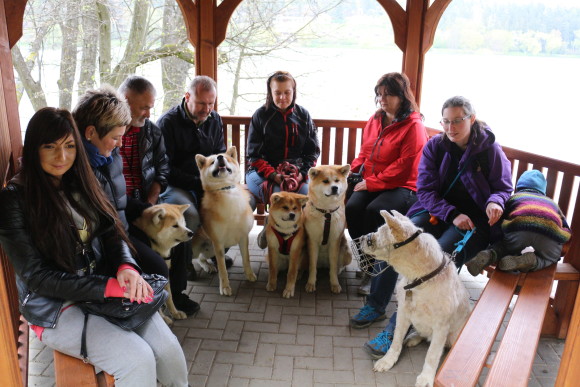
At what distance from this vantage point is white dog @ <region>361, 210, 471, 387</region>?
9.08ft

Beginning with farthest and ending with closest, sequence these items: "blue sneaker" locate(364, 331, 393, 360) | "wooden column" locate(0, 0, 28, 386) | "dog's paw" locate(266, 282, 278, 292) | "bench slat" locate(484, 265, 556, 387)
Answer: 1. "dog's paw" locate(266, 282, 278, 292)
2. "blue sneaker" locate(364, 331, 393, 360)
3. "bench slat" locate(484, 265, 556, 387)
4. "wooden column" locate(0, 0, 28, 386)

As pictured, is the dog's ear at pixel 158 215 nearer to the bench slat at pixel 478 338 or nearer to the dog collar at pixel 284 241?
the dog collar at pixel 284 241

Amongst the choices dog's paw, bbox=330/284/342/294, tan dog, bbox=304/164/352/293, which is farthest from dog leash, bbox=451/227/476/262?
dog's paw, bbox=330/284/342/294

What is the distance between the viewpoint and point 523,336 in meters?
2.27

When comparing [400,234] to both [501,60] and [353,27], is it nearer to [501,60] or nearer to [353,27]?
[353,27]

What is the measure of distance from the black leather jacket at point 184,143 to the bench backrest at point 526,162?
972 millimetres

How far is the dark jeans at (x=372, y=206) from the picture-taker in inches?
161

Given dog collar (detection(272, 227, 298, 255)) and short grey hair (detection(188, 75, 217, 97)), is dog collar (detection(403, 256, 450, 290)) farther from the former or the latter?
short grey hair (detection(188, 75, 217, 97))

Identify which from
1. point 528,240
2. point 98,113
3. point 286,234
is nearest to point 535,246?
point 528,240

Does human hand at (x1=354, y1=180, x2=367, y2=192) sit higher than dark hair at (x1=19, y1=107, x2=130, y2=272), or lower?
lower

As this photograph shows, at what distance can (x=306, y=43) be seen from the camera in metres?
10.4

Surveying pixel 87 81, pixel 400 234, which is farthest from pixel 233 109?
pixel 400 234

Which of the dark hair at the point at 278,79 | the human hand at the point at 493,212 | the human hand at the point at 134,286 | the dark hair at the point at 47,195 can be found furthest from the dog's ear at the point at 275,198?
the dark hair at the point at 47,195

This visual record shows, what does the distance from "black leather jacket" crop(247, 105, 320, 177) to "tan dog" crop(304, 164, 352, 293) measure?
708 millimetres
